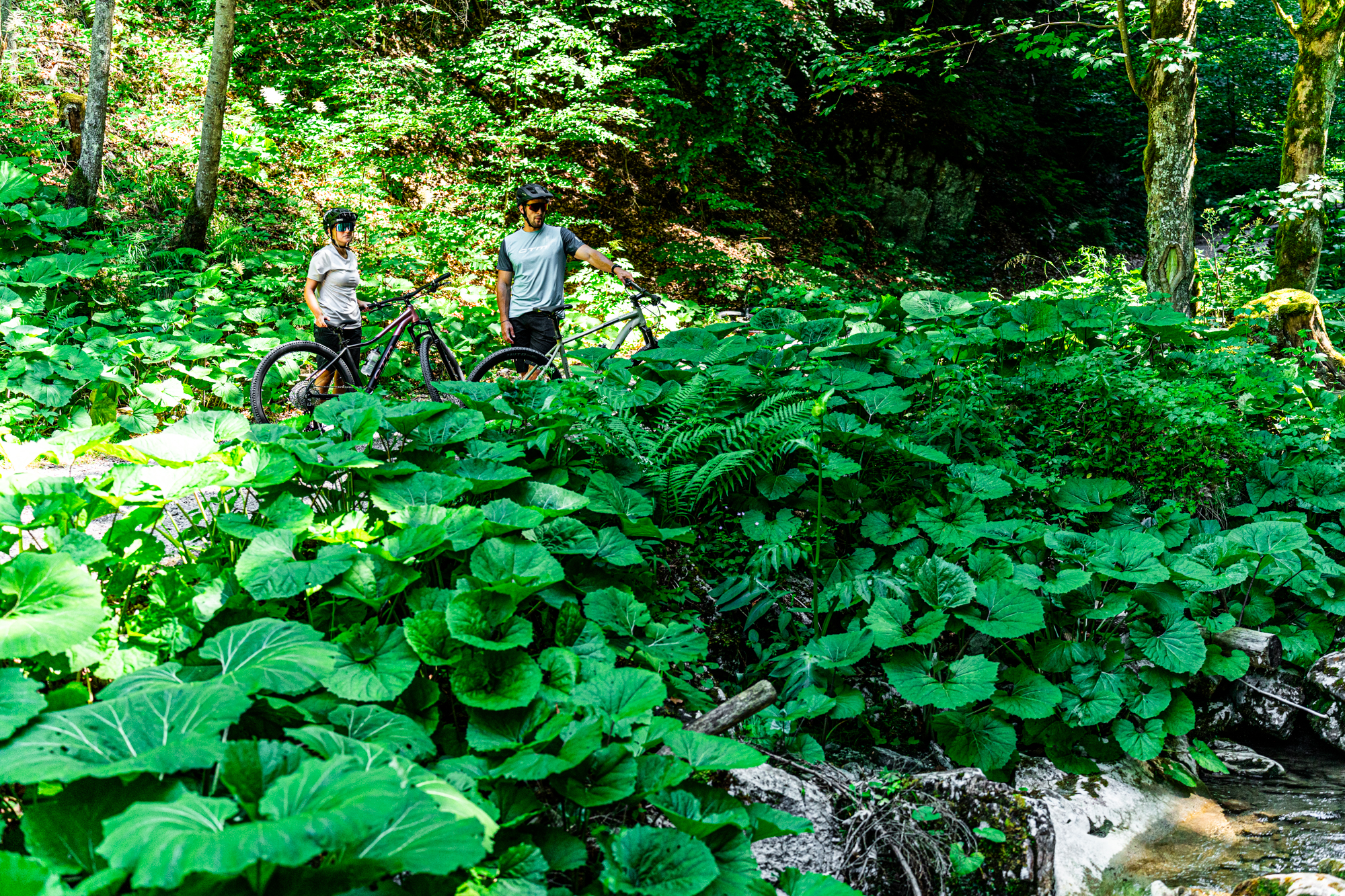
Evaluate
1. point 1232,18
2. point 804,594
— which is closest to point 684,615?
point 804,594

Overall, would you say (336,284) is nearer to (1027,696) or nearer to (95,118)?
(95,118)

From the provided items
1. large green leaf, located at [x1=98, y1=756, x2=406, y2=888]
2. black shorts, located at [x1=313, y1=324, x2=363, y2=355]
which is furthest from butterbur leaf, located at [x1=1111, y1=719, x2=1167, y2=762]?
black shorts, located at [x1=313, y1=324, x2=363, y2=355]

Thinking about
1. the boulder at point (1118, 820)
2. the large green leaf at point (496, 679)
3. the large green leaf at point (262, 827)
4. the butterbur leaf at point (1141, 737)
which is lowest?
the boulder at point (1118, 820)

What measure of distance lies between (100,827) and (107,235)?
900 cm

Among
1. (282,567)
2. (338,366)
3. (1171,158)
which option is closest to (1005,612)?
(282,567)

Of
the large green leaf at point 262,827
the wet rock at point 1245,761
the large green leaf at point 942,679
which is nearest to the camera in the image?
Result: the large green leaf at point 262,827

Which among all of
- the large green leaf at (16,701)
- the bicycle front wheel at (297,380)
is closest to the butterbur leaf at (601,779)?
the large green leaf at (16,701)

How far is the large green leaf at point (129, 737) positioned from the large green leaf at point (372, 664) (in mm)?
342

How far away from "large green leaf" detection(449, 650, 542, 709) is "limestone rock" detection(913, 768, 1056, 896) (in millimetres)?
1655

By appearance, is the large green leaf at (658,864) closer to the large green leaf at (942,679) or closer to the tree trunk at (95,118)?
the large green leaf at (942,679)

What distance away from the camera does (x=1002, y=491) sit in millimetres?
4316

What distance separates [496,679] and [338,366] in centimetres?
455

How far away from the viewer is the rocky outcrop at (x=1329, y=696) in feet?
13.0

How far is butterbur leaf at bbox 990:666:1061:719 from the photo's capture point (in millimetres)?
3418
